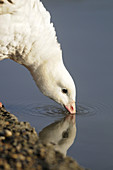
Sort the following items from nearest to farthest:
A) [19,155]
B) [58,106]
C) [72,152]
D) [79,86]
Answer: [19,155], [72,152], [58,106], [79,86]

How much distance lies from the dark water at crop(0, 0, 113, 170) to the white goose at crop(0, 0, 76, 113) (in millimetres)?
525

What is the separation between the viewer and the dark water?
654cm

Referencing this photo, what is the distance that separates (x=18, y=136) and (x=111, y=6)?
365 inches

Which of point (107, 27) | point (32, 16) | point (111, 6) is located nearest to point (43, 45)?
point (32, 16)

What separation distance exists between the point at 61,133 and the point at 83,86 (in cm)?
235

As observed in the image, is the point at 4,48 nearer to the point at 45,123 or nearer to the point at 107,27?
the point at 45,123

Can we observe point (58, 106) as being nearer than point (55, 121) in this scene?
No

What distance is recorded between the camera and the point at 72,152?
20.2ft

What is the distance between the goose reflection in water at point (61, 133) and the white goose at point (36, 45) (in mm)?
450

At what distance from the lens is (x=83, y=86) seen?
907 centimetres

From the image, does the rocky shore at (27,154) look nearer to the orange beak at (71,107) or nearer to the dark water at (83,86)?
the dark water at (83,86)

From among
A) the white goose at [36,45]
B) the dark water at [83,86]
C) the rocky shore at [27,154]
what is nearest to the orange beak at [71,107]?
the white goose at [36,45]

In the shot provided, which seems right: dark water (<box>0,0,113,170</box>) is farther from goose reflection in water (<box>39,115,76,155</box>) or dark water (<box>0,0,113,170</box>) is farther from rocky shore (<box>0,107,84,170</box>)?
rocky shore (<box>0,107,84,170</box>)

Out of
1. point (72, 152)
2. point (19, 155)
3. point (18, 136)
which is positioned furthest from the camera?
point (72, 152)
